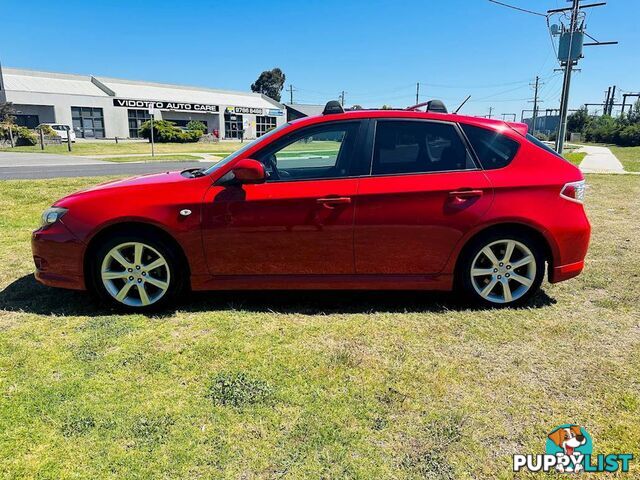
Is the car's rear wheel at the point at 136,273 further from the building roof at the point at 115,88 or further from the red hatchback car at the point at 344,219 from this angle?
the building roof at the point at 115,88

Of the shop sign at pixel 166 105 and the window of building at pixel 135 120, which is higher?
the shop sign at pixel 166 105

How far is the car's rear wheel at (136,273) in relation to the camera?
3.79 m

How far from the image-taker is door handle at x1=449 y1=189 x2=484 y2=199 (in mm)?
3748

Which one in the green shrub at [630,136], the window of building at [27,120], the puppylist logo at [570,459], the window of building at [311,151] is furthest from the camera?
the green shrub at [630,136]

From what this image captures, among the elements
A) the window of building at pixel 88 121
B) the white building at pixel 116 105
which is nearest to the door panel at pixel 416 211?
the white building at pixel 116 105

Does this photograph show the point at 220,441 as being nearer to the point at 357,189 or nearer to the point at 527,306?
the point at 357,189

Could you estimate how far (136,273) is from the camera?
3.85 metres

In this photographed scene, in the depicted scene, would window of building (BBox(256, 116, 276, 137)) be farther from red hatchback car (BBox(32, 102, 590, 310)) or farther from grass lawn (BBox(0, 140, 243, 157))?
red hatchback car (BBox(32, 102, 590, 310))

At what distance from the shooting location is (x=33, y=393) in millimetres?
2717


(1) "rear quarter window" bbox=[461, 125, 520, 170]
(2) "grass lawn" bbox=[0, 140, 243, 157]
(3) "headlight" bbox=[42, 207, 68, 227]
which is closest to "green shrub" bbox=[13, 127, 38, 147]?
(2) "grass lawn" bbox=[0, 140, 243, 157]

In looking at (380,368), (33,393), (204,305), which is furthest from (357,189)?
(33,393)

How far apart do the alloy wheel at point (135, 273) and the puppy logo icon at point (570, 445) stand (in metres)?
2.95

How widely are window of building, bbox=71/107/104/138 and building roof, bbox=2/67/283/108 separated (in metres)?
1.83

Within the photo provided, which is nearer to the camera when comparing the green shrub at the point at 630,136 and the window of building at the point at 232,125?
the green shrub at the point at 630,136
